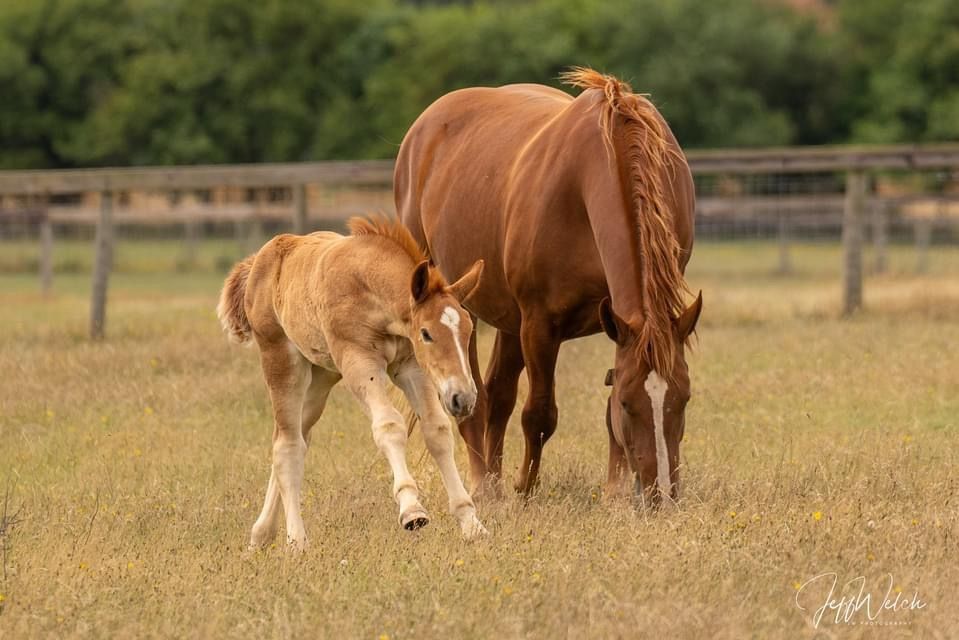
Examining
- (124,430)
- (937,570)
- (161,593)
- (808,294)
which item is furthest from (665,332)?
(808,294)

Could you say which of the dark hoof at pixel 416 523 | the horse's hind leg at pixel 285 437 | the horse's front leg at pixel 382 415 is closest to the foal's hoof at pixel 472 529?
the horse's front leg at pixel 382 415

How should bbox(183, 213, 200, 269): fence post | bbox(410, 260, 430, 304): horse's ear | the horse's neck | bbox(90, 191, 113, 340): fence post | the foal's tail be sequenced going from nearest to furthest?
bbox(410, 260, 430, 304): horse's ear < the horse's neck < the foal's tail < bbox(90, 191, 113, 340): fence post < bbox(183, 213, 200, 269): fence post

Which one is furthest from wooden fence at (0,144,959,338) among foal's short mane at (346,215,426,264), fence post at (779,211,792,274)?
fence post at (779,211,792,274)

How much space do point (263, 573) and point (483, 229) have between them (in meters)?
2.76

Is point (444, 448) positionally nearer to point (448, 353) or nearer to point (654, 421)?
point (448, 353)

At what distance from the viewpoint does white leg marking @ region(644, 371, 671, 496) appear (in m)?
5.64

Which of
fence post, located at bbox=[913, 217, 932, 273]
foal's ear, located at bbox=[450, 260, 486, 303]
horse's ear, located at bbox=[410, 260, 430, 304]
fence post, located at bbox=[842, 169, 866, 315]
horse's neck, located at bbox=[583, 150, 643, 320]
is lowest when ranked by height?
fence post, located at bbox=[913, 217, 932, 273]

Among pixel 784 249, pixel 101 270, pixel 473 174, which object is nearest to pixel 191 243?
pixel 784 249

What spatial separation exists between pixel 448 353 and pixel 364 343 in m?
0.58

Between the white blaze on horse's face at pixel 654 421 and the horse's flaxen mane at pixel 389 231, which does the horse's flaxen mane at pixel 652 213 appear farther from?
the horse's flaxen mane at pixel 389 231

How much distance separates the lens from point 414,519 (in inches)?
203

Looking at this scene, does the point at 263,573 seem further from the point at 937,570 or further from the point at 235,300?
the point at 937,570

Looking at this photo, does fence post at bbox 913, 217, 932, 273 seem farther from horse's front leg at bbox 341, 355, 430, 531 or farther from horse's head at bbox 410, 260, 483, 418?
horse's head at bbox 410, 260, 483, 418

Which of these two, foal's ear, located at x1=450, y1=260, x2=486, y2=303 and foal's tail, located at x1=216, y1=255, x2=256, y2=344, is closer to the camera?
foal's ear, located at x1=450, y1=260, x2=486, y2=303
